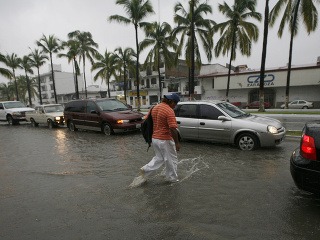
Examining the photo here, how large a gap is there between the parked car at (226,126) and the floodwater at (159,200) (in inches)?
16.3

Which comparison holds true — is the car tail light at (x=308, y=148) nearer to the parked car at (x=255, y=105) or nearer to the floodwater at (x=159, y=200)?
the floodwater at (x=159, y=200)

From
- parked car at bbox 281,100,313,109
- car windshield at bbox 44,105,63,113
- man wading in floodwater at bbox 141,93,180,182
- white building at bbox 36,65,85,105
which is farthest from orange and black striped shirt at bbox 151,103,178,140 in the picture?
white building at bbox 36,65,85,105

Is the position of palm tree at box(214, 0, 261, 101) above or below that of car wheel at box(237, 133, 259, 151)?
above

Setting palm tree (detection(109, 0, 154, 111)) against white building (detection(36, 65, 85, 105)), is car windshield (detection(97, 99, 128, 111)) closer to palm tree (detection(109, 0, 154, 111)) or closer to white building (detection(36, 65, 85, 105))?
palm tree (detection(109, 0, 154, 111))

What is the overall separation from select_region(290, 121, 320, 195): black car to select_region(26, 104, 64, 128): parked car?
15.0 meters

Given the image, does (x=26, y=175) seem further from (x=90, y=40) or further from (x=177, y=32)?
(x=90, y=40)

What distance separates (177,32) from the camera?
86.6 feet

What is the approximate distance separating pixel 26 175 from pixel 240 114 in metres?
6.43

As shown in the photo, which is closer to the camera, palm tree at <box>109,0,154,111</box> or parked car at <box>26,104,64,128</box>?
parked car at <box>26,104,64,128</box>

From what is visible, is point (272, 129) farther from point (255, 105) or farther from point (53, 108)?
point (255, 105)

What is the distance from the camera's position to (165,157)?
5062 millimetres

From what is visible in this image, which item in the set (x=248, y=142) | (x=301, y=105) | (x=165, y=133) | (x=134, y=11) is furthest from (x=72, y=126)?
(x=301, y=105)

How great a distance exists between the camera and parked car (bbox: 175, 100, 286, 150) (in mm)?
7586

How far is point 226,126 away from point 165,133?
12.1 feet
